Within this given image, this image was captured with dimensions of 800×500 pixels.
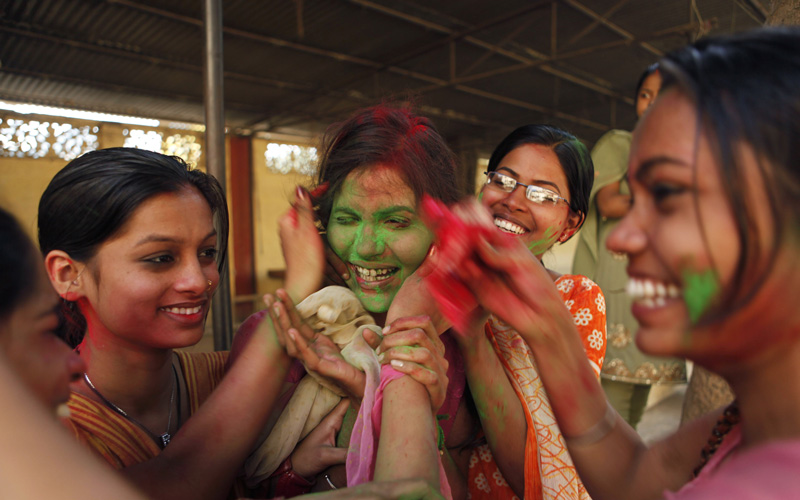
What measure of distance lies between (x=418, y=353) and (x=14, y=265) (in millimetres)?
719

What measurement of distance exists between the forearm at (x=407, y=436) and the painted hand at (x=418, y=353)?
0.9 inches

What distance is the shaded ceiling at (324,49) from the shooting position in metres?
5.29

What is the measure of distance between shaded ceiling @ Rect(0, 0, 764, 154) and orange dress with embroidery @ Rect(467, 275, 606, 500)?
13.5ft

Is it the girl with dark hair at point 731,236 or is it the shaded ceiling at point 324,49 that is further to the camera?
the shaded ceiling at point 324,49

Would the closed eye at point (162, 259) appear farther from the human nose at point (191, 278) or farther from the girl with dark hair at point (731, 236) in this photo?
the girl with dark hair at point (731, 236)

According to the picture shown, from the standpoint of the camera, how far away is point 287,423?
1.20 m

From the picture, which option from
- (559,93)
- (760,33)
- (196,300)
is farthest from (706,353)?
(559,93)

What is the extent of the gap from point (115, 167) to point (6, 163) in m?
7.00

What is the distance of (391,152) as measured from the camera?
1358mm

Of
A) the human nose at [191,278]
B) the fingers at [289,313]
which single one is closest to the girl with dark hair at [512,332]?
the fingers at [289,313]

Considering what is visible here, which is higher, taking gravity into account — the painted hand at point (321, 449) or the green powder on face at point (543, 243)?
the green powder on face at point (543, 243)

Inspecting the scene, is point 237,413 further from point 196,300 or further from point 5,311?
point 5,311

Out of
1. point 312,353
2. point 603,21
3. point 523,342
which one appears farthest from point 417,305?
point 603,21

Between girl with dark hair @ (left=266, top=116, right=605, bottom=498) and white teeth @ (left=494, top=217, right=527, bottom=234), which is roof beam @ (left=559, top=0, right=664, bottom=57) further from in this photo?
white teeth @ (left=494, top=217, right=527, bottom=234)
